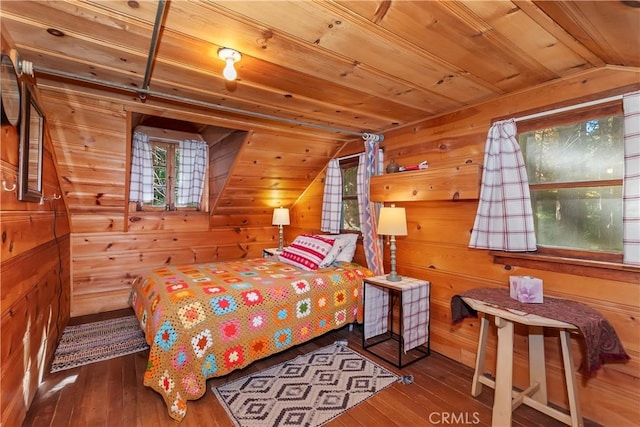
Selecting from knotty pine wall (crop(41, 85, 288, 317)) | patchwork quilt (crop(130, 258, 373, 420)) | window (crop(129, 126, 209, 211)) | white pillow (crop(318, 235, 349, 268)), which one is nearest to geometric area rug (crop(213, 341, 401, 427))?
patchwork quilt (crop(130, 258, 373, 420))

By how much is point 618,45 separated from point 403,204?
1.74 metres

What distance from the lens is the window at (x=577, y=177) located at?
173 cm

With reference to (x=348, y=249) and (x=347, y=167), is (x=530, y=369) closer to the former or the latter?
(x=348, y=249)

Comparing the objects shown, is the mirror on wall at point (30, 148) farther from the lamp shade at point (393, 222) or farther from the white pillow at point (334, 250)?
the lamp shade at point (393, 222)

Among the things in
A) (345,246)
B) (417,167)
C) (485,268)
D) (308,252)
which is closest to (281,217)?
(308,252)

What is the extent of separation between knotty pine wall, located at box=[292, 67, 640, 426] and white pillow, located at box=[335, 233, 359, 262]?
6.6 inches

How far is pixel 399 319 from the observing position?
105 inches

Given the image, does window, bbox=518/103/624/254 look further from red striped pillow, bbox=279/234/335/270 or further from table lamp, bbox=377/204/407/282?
red striped pillow, bbox=279/234/335/270

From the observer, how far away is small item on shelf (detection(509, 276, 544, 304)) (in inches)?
70.9

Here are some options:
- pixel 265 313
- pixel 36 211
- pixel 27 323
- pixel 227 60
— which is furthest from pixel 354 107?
pixel 27 323

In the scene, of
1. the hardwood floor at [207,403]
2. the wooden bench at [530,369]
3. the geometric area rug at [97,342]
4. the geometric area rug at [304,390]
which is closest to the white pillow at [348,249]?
the geometric area rug at [304,390]

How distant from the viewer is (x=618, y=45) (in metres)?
1.43

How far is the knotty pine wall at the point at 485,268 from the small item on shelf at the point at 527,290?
0.23 metres

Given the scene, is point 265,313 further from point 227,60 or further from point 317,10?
point 317,10
